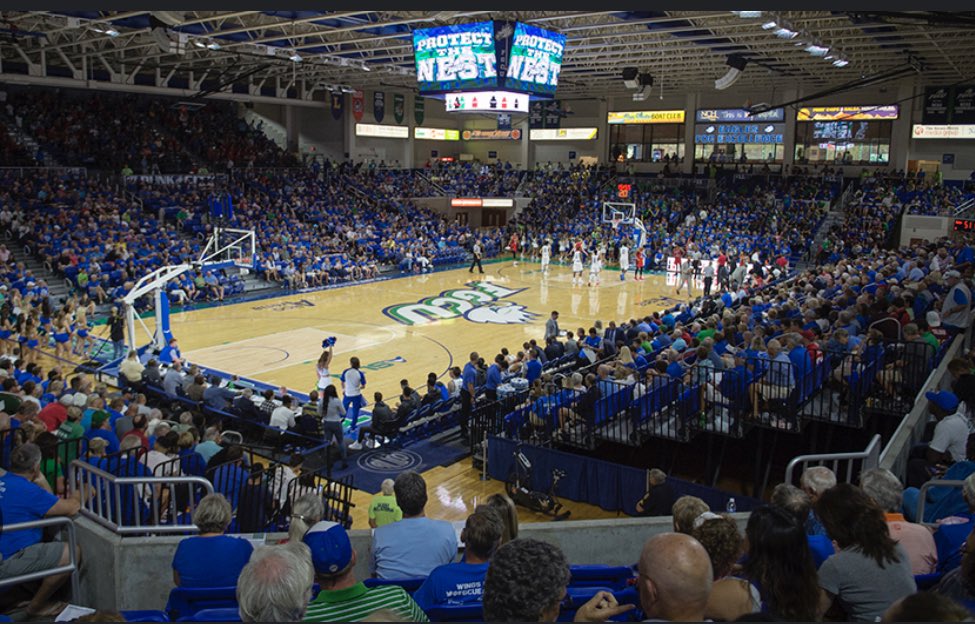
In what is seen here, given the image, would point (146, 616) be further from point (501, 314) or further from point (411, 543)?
point (501, 314)

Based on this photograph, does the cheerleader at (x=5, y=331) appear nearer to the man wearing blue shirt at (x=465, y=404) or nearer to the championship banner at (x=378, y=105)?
the man wearing blue shirt at (x=465, y=404)

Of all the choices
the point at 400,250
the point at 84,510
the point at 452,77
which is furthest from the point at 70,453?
the point at 400,250

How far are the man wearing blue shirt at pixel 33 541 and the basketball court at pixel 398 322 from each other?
1006 centimetres

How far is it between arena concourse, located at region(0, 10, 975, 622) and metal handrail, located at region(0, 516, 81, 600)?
0.03m

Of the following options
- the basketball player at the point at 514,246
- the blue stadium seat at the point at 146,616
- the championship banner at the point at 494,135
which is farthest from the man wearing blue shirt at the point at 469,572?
the championship banner at the point at 494,135

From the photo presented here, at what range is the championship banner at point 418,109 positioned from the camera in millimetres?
44688

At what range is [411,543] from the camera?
4.48 meters

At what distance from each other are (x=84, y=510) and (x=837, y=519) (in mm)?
4945

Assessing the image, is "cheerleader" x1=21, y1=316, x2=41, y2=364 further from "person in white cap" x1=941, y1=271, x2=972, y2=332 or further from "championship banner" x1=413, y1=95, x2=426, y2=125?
"championship banner" x1=413, y1=95, x2=426, y2=125

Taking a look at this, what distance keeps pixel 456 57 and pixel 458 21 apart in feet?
7.83

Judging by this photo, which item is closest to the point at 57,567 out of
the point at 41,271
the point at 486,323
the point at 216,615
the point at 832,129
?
the point at 216,615

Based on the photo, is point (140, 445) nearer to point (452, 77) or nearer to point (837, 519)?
point (837, 519)

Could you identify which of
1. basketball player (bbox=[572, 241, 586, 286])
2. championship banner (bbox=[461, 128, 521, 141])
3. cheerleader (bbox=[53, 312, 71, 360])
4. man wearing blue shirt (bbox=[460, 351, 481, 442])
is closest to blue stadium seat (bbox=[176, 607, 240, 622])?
man wearing blue shirt (bbox=[460, 351, 481, 442])

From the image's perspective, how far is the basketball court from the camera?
17188 millimetres
